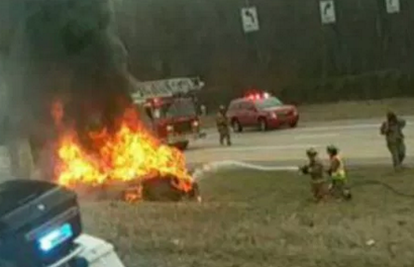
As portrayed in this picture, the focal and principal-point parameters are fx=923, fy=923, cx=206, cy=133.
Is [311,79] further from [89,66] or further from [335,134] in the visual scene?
[89,66]

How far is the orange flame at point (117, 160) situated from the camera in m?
15.6

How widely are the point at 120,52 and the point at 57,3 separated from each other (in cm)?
322

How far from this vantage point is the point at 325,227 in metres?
6.92

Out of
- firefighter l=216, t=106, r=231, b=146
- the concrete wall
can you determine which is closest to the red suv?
firefighter l=216, t=106, r=231, b=146

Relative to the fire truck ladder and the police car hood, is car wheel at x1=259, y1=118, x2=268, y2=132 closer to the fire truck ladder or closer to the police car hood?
the police car hood

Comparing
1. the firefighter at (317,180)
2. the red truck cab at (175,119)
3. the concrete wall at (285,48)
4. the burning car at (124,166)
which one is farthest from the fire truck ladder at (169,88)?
the firefighter at (317,180)

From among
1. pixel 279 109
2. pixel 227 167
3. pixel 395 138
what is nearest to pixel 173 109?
pixel 279 109

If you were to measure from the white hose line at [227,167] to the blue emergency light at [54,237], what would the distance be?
51.6ft

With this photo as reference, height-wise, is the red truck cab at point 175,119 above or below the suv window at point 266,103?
above

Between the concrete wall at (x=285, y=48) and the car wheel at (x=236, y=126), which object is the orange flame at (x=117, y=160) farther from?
the concrete wall at (x=285, y=48)

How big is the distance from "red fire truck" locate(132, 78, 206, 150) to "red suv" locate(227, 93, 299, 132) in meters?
3.28

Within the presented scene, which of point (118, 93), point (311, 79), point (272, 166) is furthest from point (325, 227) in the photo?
point (311, 79)

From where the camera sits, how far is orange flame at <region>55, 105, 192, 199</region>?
15648 millimetres

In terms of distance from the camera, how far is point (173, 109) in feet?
92.8
